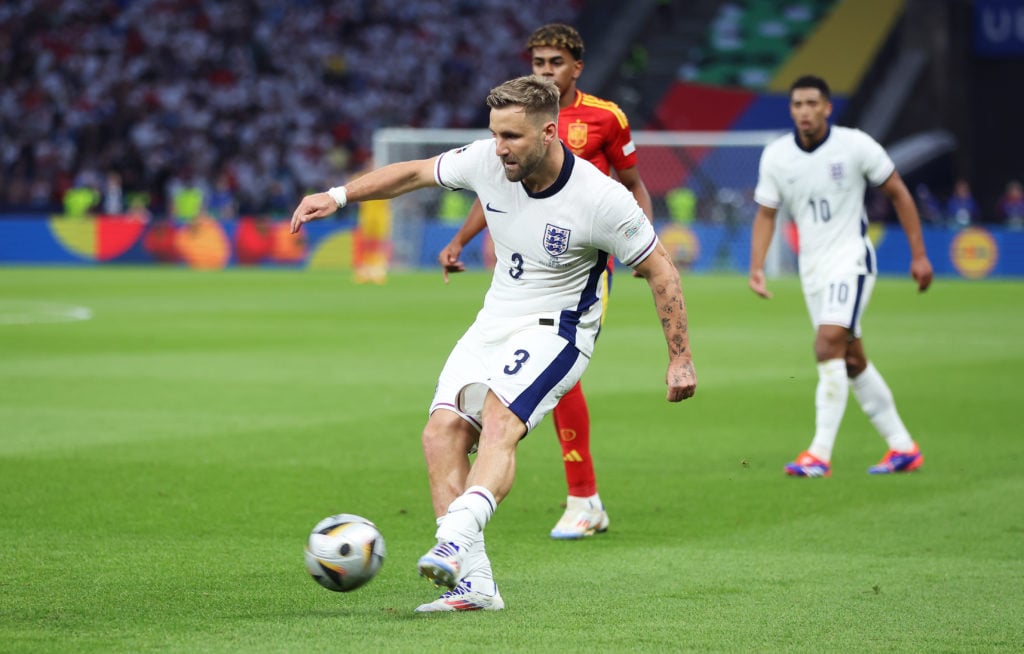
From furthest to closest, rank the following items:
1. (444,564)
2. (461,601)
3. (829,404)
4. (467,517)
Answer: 1. (829,404)
2. (461,601)
3. (467,517)
4. (444,564)

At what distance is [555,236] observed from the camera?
576 centimetres

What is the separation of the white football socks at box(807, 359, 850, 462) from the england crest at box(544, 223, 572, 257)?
4.05 m

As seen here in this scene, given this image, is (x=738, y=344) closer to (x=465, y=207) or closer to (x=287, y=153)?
(x=465, y=207)

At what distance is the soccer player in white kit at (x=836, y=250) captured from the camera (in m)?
9.52

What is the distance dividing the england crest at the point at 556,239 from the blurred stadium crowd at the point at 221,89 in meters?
28.9

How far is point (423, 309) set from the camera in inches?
876

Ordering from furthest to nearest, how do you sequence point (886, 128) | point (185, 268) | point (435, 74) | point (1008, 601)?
point (435, 74) → point (886, 128) → point (185, 268) → point (1008, 601)

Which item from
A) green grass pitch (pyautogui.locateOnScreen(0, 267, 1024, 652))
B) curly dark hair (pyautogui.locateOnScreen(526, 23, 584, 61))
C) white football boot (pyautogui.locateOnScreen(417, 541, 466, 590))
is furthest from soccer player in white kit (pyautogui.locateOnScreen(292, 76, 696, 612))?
curly dark hair (pyautogui.locateOnScreen(526, 23, 584, 61))

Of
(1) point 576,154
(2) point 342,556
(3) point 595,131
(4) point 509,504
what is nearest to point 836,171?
(3) point 595,131

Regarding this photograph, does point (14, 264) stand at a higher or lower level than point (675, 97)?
lower

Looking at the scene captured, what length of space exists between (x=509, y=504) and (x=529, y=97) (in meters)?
3.31

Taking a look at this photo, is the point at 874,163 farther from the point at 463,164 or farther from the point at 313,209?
the point at 313,209

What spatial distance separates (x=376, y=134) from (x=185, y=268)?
633 cm

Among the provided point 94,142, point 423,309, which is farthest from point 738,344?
point 94,142
